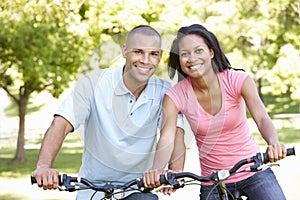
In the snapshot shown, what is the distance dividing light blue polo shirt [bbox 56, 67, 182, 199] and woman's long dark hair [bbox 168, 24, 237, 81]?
5.0 inches

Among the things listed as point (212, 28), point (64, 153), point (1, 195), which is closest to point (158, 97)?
point (1, 195)

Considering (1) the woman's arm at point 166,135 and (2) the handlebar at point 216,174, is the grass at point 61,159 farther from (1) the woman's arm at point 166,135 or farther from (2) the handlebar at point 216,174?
(2) the handlebar at point 216,174

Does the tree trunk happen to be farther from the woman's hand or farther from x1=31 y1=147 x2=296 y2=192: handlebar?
the woman's hand

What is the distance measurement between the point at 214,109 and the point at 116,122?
0.54m

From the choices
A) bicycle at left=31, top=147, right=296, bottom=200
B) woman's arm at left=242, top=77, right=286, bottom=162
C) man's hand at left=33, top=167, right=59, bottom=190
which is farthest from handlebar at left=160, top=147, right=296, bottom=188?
man's hand at left=33, top=167, right=59, bottom=190

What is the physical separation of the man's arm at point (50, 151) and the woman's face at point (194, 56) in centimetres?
70

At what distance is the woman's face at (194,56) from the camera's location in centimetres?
377

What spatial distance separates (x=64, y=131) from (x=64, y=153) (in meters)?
16.3

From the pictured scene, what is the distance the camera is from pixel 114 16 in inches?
645

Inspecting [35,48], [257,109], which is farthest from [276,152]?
[35,48]

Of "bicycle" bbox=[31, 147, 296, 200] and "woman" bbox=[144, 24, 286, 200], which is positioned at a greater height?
"woman" bbox=[144, 24, 286, 200]

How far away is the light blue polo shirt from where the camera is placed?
3.90 m

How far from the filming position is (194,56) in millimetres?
3777

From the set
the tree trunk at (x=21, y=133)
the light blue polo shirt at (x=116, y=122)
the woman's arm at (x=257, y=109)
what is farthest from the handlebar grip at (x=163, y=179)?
the tree trunk at (x=21, y=133)
